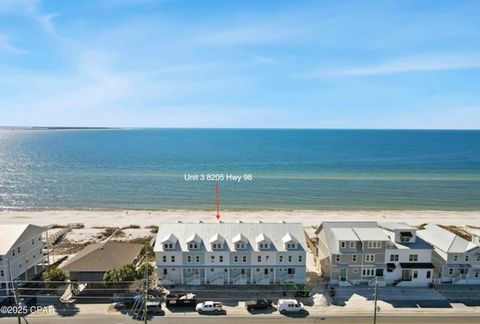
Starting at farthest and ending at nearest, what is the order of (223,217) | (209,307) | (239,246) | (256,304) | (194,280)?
(223,217) < (239,246) < (194,280) < (256,304) < (209,307)

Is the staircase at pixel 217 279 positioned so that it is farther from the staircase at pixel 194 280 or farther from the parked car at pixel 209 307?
the parked car at pixel 209 307

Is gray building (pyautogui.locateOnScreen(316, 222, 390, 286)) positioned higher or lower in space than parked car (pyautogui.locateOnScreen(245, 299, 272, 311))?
higher

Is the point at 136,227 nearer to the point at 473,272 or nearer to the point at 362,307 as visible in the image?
the point at 362,307

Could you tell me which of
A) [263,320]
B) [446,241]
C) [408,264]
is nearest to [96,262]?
[263,320]

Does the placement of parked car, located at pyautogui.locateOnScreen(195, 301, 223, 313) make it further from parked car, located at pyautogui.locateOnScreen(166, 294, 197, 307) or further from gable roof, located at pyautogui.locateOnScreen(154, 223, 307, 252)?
gable roof, located at pyautogui.locateOnScreen(154, 223, 307, 252)

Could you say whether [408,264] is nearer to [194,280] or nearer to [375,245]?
[375,245]

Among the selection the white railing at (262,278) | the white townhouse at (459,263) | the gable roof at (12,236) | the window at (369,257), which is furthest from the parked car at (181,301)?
the white townhouse at (459,263)

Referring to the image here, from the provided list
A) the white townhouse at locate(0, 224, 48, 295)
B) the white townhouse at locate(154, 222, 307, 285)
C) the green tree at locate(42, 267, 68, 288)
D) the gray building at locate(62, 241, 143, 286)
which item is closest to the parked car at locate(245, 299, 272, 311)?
the white townhouse at locate(154, 222, 307, 285)
